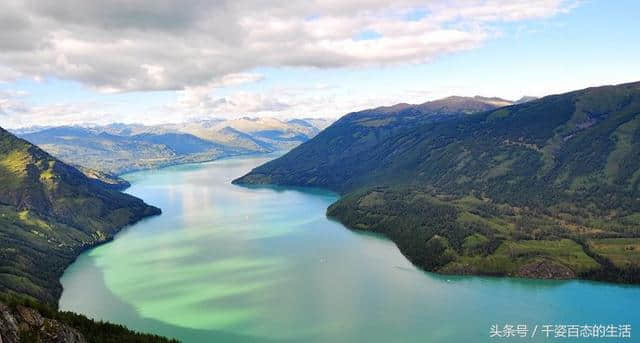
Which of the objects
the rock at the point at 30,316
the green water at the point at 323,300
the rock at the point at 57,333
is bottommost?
the green water at the point at 323,300

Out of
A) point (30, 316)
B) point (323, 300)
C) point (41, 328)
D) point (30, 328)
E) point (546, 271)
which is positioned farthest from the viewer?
point (546, 271)

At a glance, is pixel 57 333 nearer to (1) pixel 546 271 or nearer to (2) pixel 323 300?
(2) pixel 323 300

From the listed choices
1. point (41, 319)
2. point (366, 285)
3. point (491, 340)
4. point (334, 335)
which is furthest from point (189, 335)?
point (491, 340)

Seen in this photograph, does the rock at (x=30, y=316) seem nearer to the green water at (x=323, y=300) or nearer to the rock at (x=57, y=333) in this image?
the rock at (x=57, y=333)

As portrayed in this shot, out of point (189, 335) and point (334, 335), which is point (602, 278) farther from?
point (189, 335)

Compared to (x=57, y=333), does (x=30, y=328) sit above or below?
above

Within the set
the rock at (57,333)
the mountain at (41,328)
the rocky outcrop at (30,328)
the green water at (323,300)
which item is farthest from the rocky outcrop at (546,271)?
the rocky outcrop at (30,328)

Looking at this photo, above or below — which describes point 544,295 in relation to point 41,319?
below

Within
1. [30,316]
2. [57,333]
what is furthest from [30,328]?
[57,333]

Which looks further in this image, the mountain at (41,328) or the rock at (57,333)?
the rock at (57,333)
